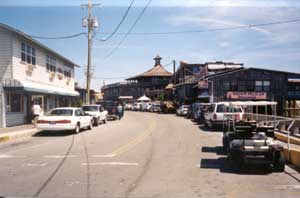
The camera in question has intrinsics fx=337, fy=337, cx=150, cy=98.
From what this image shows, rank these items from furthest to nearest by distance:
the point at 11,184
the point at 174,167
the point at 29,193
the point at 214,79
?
the point at 214,79 < the point at 174,167 < the point at 11,184 < the point at 29,193

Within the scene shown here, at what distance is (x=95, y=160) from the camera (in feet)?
35.1

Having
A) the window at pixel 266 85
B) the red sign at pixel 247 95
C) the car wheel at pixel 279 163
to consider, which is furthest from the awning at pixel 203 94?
the car wheel at pixel 279 163

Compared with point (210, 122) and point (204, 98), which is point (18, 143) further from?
point (204, 98)

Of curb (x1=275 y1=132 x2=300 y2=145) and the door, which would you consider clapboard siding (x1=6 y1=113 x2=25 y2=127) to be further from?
curb (x1=275 y1=132 x2=300 y2=145)

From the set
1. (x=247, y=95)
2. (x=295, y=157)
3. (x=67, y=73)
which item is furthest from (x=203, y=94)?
(x=295, y=157)

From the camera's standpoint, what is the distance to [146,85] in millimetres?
84625

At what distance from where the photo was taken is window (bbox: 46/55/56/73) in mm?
31109

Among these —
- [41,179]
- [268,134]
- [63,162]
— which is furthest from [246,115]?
[41,179]

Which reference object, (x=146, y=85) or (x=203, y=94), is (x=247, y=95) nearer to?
(x=203, y=94)

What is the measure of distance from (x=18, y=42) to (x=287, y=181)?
2052 centimetres

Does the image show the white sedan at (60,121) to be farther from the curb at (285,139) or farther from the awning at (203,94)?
the awning at (203,94)

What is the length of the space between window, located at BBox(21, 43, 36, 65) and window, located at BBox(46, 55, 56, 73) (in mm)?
4187

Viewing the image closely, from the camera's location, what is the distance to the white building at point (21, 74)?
21.8m

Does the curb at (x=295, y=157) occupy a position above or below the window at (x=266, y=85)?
below
